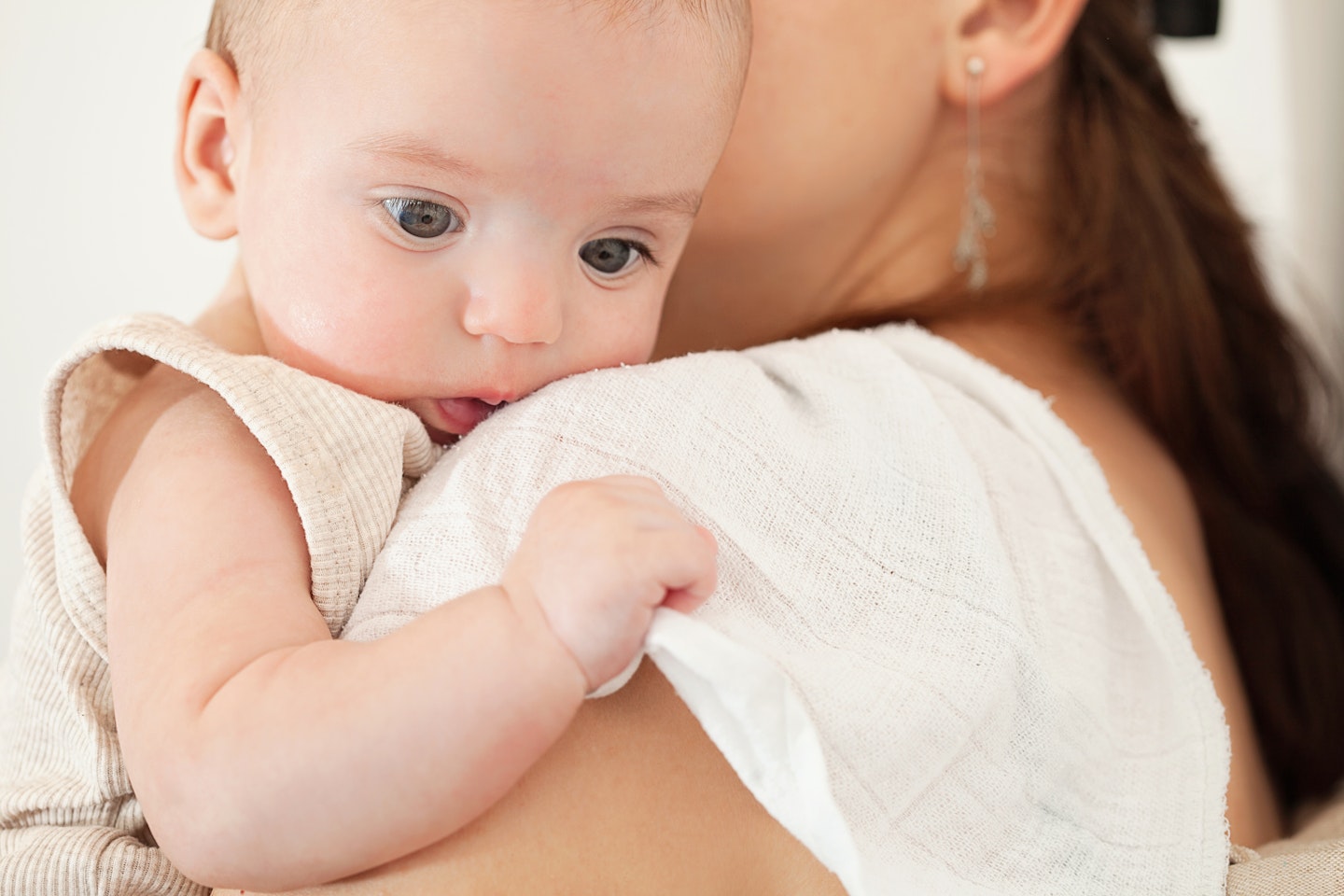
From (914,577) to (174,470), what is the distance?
0.49 m

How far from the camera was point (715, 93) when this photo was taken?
952 mm

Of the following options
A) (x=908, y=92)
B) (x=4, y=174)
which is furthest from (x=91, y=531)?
(x=4, y=174)

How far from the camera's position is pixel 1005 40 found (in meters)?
1.33

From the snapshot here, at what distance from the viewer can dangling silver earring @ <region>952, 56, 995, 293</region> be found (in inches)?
54.4

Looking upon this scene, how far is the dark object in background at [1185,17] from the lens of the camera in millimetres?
1747

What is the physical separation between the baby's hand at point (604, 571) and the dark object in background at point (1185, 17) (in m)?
1.42

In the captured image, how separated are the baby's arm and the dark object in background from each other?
4.66ft

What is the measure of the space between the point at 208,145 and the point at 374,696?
0.57 meters

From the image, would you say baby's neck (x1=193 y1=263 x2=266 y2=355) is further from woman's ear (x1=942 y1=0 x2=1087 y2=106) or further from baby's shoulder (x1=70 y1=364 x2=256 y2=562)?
woman's ear (x1=942 y1=0 x2=1087 y2=106)

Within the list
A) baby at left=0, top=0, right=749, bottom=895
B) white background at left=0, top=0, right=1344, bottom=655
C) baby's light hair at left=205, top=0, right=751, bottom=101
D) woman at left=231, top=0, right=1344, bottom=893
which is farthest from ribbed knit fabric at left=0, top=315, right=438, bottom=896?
white background at left=0, top=0, right=1344, bottom=655

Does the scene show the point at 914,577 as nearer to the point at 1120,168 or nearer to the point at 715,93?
the point at 715,93

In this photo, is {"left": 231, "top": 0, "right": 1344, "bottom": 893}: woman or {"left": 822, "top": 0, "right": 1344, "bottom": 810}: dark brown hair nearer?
{"left": 231, "top": 0, "right": 1344, "bottom": 893}: woman

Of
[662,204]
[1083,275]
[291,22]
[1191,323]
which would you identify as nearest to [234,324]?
[291,22]

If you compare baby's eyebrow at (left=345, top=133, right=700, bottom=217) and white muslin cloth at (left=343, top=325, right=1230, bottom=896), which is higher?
baby's eyebrow at (left=345, top=133, right=700, bottom=217)
